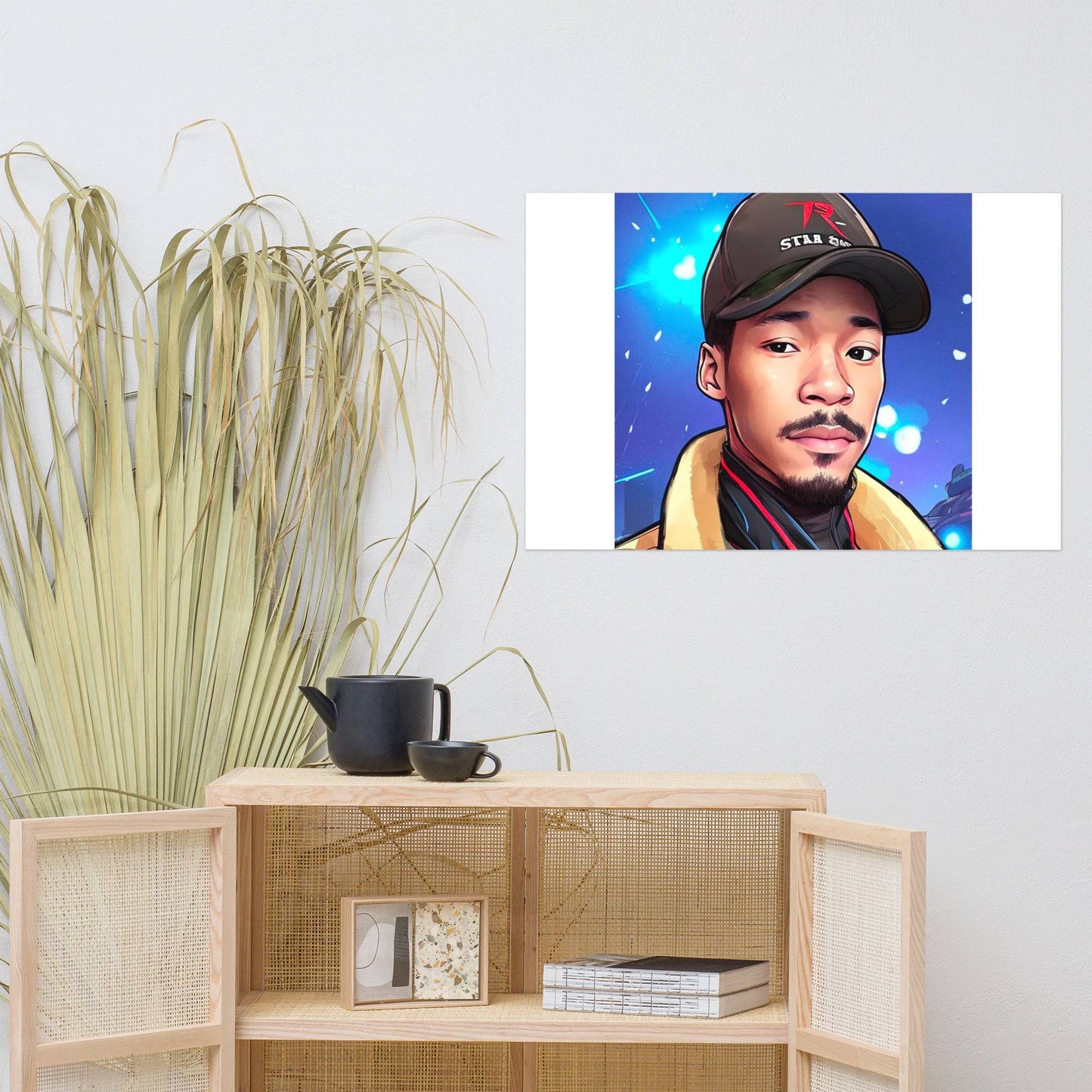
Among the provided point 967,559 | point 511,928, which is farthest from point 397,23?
point 511,928

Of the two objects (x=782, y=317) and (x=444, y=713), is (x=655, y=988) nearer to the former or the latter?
(x=444, y=713)

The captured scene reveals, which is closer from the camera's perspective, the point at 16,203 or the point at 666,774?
the point at 666,774

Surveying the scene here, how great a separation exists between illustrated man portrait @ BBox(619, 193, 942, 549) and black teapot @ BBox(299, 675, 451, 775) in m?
0.61

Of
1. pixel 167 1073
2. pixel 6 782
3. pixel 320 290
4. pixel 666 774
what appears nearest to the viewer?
pixel 167 1073

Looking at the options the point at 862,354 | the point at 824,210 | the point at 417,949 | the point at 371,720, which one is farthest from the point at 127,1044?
the point at 824,210

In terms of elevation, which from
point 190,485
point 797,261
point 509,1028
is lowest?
point 509,1028

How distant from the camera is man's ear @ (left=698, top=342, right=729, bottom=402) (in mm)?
2023

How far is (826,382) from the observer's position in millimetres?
2021

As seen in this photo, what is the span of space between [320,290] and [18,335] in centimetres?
60

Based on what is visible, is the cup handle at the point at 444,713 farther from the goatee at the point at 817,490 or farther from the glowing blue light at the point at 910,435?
the glowing blue light at the point at 910,435

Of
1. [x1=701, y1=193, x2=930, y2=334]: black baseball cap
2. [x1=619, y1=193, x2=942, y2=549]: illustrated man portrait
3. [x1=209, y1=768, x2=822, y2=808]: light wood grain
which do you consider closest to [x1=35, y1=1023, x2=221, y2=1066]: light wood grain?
[x1=209, y1=768, x2=822, y2=808]: light wood grain

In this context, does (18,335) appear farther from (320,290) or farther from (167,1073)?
(167,1073)

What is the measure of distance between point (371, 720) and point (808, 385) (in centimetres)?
101

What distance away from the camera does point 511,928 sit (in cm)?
168
